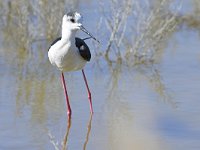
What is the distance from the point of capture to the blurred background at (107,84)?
18.1 feet

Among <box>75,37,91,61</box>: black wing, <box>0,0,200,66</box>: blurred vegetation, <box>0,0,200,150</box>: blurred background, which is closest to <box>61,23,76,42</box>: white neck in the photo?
<box>75,37,91,61</box>: black wing

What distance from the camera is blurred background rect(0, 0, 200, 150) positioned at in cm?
551

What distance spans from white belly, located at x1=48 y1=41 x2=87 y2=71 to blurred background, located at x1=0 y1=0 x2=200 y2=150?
14.9 inches

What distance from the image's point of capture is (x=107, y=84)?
22.9 feet

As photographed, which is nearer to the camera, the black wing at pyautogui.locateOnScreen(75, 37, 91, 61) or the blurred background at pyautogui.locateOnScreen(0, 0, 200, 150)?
the blurred background at pyautogui.locateOnScreen(0, 0, 200, 150)

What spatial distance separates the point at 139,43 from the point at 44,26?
1252 mm

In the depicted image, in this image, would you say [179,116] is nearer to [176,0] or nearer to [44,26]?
[44,26]

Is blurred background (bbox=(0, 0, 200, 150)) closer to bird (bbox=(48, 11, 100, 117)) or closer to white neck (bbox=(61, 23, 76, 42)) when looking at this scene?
bird (bbox=(48, 11, 100, 117))

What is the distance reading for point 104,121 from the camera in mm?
5938

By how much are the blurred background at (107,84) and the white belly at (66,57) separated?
38 centimetres

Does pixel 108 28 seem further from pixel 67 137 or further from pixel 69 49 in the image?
pixel 67 137

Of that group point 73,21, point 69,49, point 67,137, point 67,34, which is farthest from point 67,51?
point 67,137

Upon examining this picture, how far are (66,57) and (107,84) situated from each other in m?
0.97

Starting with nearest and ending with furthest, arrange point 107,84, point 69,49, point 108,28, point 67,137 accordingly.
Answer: point 67,137, point 69,49, point 107,84, point 108,28
